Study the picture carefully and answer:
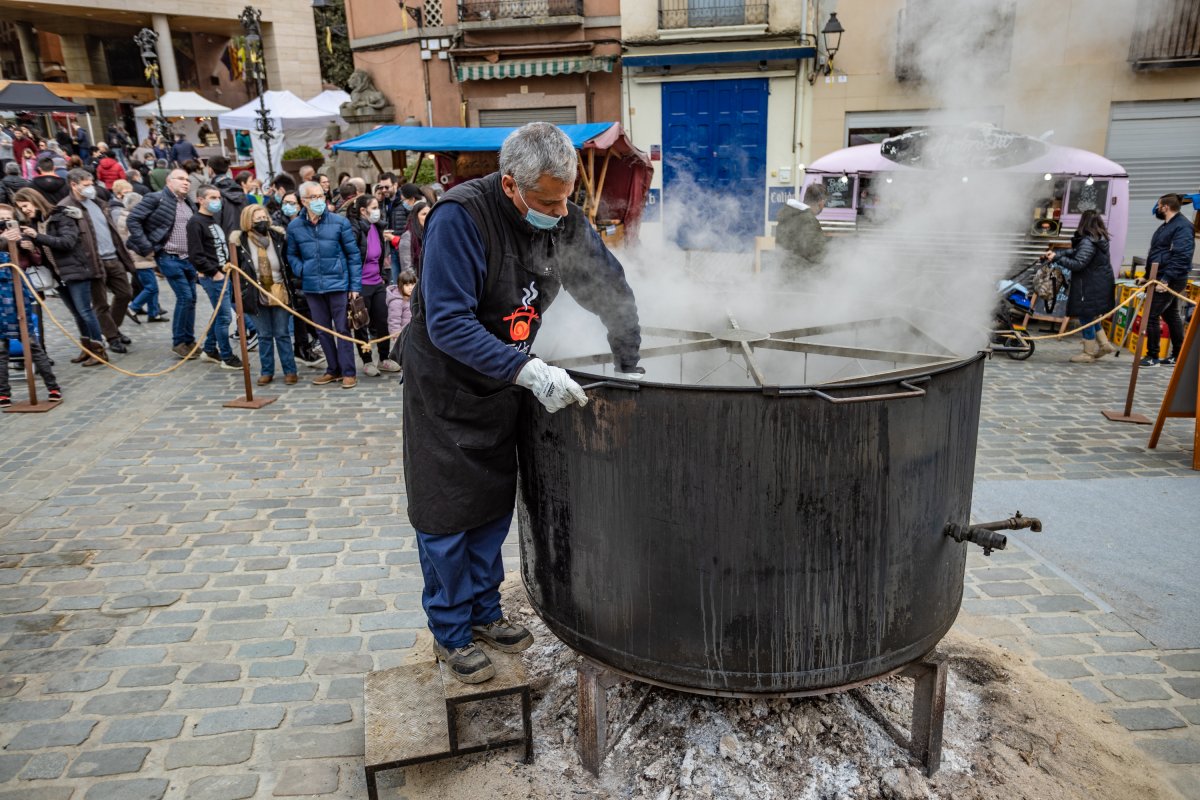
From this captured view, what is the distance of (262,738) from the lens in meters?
3.04

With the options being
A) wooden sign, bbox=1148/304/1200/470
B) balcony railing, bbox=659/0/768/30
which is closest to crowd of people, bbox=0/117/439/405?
wooden sign, bbox=1148/304/1200/470

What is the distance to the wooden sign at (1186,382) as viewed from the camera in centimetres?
579

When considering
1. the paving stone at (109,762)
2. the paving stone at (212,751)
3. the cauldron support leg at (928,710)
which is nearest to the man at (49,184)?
the paving stone at (109,762)

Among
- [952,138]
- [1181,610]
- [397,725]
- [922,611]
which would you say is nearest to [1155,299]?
[952,138]

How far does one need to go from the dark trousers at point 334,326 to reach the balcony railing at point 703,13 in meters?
11.6

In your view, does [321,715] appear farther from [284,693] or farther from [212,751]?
[212,751]

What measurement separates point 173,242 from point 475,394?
7.75m

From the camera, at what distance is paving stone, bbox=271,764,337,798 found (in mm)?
2775

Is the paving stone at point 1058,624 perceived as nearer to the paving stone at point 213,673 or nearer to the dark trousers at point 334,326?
the paving stone at point 213,673

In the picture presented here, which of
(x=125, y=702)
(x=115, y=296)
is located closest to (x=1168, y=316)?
(x=125, y=702)

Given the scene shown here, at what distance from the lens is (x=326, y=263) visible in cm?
770

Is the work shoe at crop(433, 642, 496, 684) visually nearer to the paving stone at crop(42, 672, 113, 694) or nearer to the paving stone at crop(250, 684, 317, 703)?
the paving stone at crop(250, 684, 317, 703)

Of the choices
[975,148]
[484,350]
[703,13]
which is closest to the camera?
[484,350]

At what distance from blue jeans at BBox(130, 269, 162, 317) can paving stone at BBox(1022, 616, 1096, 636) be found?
10.3 meters
